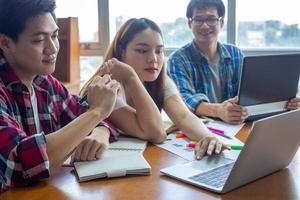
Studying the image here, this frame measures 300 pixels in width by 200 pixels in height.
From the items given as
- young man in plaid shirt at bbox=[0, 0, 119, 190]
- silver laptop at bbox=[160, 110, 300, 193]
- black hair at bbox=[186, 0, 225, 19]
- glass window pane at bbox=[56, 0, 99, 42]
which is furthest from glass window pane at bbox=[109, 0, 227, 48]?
silver laptop at bbox=[160, 110, 300, 193]

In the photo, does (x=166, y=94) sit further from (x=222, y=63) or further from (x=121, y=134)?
(x=222, y=63)

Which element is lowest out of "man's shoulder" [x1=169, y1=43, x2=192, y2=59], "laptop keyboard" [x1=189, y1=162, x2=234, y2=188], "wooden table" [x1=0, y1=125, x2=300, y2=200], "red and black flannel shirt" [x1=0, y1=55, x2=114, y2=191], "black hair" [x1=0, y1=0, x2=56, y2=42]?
"wooden table" [x1=0, y1=125, x2=300, y2=200]

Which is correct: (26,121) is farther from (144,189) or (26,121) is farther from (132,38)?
(132,38)

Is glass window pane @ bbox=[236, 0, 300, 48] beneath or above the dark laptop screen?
above

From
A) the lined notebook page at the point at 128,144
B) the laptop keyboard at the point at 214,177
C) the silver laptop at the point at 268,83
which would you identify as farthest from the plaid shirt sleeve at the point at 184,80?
the laptop keyboard at the point at 214,177

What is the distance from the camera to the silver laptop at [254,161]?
0.90 m

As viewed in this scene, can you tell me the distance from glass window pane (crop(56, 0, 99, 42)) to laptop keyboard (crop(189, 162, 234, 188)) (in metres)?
2.62

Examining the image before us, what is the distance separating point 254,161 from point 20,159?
0.56 meters

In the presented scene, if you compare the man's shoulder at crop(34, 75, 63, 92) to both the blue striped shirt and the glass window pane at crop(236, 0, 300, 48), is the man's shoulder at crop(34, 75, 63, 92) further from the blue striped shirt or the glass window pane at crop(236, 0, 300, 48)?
the glass window pane at crop(236, 0, 300, 48)

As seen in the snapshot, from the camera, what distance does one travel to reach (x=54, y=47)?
121cm

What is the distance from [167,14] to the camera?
332cm

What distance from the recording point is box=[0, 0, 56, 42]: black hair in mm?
1149

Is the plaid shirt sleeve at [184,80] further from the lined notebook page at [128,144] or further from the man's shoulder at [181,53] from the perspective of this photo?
the lined notebook page at [128,144]

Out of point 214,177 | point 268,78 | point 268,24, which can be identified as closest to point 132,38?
point 268,78
